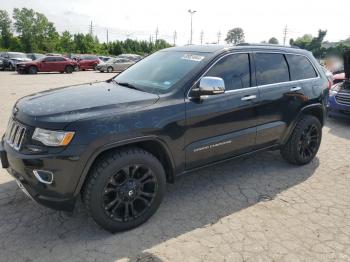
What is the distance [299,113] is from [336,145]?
82.8 inches

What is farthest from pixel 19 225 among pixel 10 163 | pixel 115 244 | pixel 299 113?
pixel 299 113

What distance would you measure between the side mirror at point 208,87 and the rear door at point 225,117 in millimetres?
100

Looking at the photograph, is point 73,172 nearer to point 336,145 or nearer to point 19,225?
point 19,225

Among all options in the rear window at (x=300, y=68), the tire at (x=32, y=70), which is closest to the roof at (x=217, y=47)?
the rear window at (x=300, y=68)

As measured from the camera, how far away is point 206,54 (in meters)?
3.80

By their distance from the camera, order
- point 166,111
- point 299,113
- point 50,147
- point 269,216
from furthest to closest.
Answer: point 299,113 → point 269,216 → point 166,111 → point 50,147

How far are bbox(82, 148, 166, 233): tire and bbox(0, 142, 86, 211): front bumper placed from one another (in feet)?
0.57

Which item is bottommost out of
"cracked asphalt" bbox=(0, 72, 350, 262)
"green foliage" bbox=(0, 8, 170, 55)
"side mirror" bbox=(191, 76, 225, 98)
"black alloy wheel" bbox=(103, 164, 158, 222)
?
"cracked asphalt" bbox=(0, 72, 350, 262)

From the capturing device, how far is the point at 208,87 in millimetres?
3318

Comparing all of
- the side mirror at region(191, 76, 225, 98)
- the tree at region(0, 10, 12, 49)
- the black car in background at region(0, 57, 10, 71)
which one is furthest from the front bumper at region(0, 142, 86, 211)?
the tree at region(0, 10, 12, 49)

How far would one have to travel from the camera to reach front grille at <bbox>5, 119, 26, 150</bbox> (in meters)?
2.92

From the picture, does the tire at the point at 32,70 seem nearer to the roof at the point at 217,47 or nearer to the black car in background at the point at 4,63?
the black car in background at the point at 4,63

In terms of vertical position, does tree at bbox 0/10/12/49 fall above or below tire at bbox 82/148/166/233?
above

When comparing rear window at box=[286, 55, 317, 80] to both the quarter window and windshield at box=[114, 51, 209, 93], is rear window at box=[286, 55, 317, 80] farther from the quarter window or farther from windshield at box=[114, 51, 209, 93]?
windshield at box=[114, 51, 209, 93]
